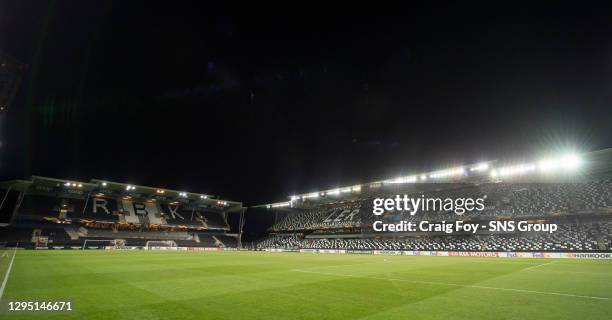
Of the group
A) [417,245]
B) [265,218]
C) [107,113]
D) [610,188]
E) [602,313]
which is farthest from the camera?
[265,218]

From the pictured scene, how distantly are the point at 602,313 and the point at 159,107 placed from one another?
3175 cm

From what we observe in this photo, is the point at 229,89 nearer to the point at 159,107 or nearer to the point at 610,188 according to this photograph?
the point at 159,107

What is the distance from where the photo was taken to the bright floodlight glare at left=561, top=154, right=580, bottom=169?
31.1 meters

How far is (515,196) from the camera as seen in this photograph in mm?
42125

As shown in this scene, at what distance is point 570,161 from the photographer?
32438 millimetres

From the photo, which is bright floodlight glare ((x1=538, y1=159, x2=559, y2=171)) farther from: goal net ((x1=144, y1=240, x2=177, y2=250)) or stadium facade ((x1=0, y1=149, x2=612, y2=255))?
goal net ((x1=144, y1=240, x2=177, y2=250))

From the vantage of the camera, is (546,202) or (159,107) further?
(546,202)

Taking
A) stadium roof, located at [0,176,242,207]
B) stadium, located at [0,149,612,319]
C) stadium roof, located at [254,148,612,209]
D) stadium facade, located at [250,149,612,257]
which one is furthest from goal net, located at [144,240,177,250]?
stadium roof, located at [254,148,612,209]

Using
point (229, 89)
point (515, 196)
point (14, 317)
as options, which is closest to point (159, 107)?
point (229, 89)

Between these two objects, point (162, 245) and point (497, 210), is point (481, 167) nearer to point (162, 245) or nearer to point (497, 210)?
point (497, 210)

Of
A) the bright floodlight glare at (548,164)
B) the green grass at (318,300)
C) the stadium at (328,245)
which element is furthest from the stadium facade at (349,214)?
the green grass at (318,300)

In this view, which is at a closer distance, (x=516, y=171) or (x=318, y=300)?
(x=318, y=300)

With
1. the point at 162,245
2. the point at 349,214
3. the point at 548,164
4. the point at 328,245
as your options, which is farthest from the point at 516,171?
the point at 162,245

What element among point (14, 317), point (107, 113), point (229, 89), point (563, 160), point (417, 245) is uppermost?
point (229, 89)
